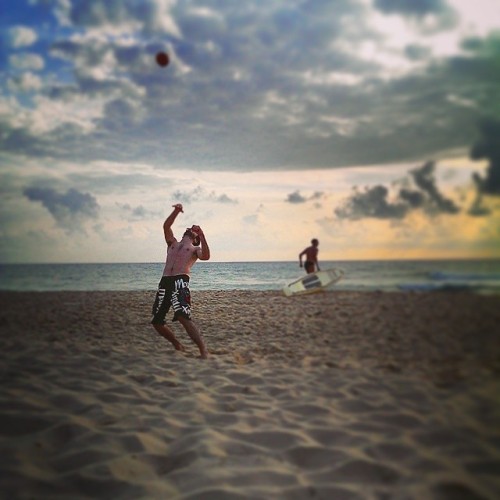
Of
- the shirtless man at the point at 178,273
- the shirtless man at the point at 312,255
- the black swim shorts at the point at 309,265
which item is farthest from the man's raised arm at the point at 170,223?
the black swim shorts at the point at 309,265

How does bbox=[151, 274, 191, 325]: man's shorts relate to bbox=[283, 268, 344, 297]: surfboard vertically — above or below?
above

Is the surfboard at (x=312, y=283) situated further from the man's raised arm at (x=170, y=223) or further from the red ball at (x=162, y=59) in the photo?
the red ball at (x=162, y=59)

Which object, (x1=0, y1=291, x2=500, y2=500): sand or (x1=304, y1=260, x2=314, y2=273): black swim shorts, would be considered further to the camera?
(x1=304, y1=260, x2=314, y2=273): black swim shorts

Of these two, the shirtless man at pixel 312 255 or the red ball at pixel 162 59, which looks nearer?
the red ball at pixel 162 59

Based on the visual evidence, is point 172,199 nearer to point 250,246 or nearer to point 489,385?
point 250,246

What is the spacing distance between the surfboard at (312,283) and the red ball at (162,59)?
6.89 metres

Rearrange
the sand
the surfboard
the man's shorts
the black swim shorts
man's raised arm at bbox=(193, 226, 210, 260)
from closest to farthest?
the sand < the man's shorts < man's raised arm at bbox=(193, 226, 210, 260) < the surfboard < the black swim shorts

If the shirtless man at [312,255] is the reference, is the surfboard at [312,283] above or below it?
below

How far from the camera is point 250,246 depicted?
14.3 feet

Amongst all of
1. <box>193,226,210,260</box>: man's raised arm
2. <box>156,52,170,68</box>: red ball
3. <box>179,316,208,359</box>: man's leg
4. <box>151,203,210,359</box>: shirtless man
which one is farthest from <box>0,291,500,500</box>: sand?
<box>156,52,170,68</box>: red ball

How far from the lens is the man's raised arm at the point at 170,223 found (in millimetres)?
4032

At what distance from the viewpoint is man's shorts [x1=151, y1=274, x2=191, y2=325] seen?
3994mm

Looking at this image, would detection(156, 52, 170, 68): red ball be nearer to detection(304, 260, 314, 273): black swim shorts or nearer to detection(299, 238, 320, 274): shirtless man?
detection(299, 238, 320, 274): shirtless man

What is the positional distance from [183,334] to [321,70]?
3729mm
